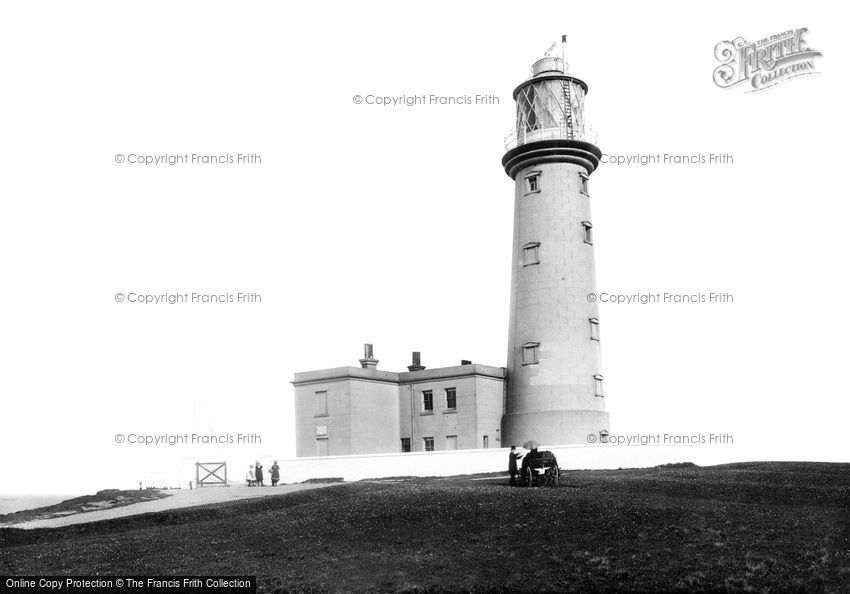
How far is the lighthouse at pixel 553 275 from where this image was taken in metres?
33.2

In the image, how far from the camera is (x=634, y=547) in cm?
1420

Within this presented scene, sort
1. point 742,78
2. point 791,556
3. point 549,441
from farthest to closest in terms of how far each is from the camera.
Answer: point 549,441 < point 742,78 < point 791,556

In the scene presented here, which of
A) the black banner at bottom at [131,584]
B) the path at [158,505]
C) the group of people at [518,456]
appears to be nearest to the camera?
the black banner at bottom at [131,584]

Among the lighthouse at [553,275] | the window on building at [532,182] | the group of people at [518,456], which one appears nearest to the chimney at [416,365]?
the lighthouse at [553,275]

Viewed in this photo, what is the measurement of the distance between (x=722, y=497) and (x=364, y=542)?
8.84m

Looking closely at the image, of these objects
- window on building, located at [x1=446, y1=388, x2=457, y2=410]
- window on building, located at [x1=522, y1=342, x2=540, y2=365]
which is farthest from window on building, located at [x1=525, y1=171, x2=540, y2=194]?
window on building, located at [x1=446, y1=388, x2=457, y2=410]

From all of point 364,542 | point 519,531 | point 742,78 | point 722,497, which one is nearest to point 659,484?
point 722,497

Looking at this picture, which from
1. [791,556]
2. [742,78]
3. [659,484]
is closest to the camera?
[791,556]

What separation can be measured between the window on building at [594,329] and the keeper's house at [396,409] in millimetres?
4080

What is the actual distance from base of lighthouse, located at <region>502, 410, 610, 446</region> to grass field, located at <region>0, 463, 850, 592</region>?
33.0 feet

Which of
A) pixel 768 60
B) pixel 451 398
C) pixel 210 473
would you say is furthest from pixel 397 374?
pixel 768 60

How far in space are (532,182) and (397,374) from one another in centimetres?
1006

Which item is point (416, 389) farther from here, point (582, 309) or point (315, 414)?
point (582, 309)

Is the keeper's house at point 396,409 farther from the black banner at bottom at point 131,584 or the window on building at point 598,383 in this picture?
the black banner at bottom at point 131,584
